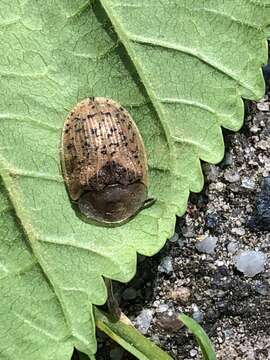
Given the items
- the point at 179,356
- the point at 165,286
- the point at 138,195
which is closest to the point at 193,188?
the point at 138,195

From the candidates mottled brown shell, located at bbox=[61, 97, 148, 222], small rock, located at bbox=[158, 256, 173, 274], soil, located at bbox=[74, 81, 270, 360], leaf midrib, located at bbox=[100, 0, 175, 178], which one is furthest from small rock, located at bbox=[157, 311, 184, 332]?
leaf midrib, located at bbox=[100, 0, 175, 178]

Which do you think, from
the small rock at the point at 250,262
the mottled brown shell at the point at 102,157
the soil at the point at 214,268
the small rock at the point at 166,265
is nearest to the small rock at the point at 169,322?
the soil at the point at 214,268

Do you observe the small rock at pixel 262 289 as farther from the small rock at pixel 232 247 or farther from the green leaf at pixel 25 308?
the green leaf at pixel 25 308

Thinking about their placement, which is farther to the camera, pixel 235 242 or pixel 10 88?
pixel 235 242

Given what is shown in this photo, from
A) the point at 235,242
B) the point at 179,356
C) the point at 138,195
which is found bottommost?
the point at 179,356

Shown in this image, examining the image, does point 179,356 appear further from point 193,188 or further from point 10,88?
point 10,88

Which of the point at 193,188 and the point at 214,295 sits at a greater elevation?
the point at 193,188

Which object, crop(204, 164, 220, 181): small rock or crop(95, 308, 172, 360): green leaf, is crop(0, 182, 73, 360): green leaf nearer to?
crop(95, 308, 172, 360): green leaf

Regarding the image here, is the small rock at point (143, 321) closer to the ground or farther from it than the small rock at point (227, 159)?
closer to the ground
